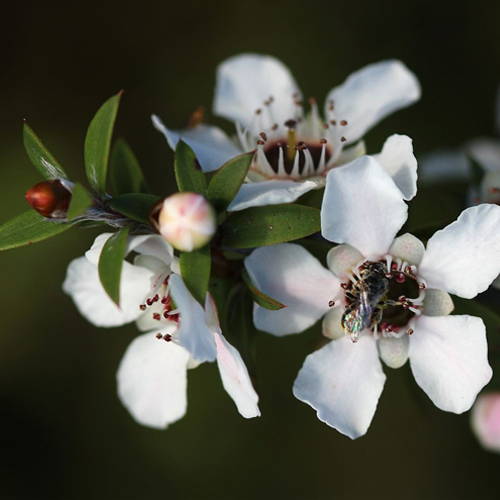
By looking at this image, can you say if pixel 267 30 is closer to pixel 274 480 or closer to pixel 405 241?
pixel 274 480

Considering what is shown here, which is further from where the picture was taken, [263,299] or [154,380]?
[154,380]

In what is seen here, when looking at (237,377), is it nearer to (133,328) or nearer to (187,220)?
(187,220)

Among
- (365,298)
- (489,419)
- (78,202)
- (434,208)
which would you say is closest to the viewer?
(78,202)

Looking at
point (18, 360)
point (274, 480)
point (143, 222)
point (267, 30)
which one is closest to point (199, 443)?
point (274, 480)

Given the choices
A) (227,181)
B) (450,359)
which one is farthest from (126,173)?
(450,359)

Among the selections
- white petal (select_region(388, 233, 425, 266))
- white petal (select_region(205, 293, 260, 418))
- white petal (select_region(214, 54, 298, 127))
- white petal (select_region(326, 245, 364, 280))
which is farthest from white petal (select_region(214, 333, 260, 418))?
white petal (select_region(214, 54, 298, 127))
